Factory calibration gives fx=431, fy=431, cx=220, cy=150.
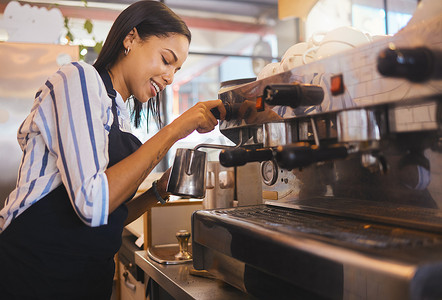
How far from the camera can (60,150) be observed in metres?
0.82

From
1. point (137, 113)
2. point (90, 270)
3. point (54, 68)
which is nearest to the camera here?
point (90, 270)

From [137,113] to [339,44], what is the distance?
74 centimetres

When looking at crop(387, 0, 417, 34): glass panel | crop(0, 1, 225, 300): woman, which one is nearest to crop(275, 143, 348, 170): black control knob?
crop(387, 0, 417, 34): glass panel

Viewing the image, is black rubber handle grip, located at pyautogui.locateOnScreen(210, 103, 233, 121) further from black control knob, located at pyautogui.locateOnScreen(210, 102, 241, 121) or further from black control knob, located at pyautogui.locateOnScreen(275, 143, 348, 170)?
black control knob, located at pyautogui.locateOnScreen(275, 143, 348, 170)

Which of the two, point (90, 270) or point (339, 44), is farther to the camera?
point (90, 270)

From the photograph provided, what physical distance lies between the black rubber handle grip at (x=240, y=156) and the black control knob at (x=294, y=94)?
13cm

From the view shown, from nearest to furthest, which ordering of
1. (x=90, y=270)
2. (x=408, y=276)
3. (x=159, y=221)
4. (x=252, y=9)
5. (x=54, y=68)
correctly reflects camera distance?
(x=408, y=276), (x=90, y=270), (x=159, y=221), (x=54, y=68), (x=252, y=9)

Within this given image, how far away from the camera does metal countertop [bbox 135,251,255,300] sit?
0.89m

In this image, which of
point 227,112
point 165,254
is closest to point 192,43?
A: point 165,254

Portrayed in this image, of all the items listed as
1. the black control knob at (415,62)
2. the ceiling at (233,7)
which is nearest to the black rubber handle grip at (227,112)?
the black control knob at (415,62)

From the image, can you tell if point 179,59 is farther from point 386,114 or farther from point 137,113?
point 386,114

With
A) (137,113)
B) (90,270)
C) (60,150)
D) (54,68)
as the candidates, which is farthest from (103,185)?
(54,68)

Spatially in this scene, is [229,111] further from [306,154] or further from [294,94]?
[306,154]

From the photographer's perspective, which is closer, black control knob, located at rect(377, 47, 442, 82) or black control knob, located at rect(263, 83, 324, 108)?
black control knob, located at rect(377, 47, 442, 82)
